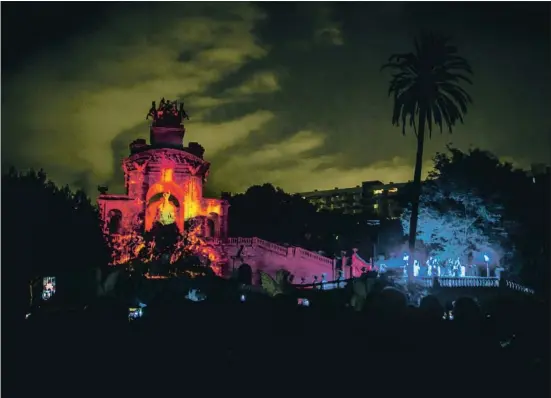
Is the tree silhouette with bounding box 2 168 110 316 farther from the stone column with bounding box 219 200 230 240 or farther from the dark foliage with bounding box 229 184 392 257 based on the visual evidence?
the dark foliage with bounding box 229 184 392 257

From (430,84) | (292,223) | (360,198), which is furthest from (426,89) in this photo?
(360,198)

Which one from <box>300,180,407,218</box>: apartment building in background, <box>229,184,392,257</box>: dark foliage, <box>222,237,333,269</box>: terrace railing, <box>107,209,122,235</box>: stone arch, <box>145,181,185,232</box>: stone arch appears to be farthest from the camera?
<box>300,180,407,218</box>: apartment building in background

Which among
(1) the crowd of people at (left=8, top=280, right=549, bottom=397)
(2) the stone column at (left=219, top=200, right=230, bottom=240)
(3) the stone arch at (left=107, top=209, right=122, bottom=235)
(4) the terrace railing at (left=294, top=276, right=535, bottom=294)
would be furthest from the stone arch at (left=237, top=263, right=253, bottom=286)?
(1) the crowd of people at (left=8, top=280, right=549, bottom=397)

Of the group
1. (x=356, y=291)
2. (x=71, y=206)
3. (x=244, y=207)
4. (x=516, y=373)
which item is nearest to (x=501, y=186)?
(x=356, y=291)

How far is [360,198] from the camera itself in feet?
507

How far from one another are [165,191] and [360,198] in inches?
4065

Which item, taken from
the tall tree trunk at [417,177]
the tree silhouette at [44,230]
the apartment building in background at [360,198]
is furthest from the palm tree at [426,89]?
the apartment building in background at [360,198]

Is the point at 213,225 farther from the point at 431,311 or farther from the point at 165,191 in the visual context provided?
the point at 431,311

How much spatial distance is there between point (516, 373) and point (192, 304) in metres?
6.52

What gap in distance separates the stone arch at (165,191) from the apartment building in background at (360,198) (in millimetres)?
82445

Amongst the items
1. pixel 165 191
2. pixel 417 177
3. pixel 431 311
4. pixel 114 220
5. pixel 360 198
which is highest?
pixel 360 198

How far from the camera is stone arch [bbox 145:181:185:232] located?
183ft

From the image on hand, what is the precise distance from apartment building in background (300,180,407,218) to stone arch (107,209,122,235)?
277 ft

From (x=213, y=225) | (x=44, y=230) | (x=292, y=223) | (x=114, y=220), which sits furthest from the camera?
(x=292, y=223)
